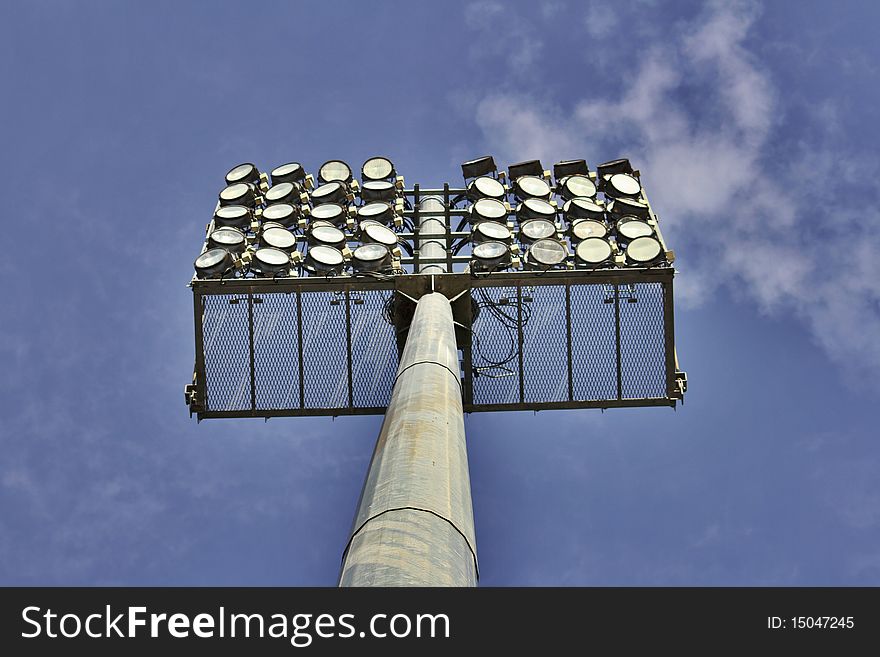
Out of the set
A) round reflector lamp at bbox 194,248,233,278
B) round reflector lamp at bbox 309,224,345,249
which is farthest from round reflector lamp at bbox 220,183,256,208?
round reflector lamp at bbox 194,248,233,278

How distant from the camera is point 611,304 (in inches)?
→ 1556

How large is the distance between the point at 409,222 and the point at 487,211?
429 centimetres

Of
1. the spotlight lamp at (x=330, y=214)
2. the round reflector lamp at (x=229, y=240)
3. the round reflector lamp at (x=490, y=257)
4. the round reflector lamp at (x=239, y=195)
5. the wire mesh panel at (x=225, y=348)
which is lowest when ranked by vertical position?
the wire mesh panel at (x=225, y=348)

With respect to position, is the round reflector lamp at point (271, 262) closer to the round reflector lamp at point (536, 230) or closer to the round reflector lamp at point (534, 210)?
the round reflector lamp at point (536, 230)

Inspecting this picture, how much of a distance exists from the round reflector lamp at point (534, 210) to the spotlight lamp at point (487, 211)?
0.72 m

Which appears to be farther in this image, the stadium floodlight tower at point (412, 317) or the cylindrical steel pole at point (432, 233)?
the cylindrical steel pole at point (432, 233)

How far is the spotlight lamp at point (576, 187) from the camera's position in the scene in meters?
46.3

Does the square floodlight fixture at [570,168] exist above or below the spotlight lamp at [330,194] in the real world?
above

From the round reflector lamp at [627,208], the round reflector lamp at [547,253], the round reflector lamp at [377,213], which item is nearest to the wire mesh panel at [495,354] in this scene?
the round reflector lamp at [547,253]

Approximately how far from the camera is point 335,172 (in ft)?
155
